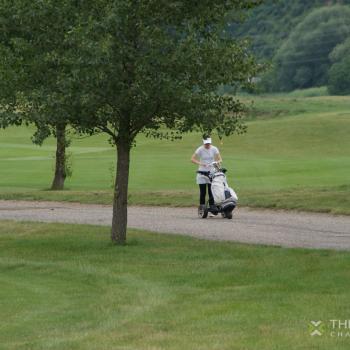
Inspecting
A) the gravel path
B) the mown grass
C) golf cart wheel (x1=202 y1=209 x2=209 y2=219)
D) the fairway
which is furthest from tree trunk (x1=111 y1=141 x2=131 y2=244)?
golf cart wheel (x1=202 y1=209 x2=209 y2=219)

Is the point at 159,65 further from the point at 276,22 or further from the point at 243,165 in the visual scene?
the point at 276,22

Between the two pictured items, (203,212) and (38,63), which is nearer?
(38,63)

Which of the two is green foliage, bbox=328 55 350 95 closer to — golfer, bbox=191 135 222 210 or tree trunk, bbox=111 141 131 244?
golfer, bbox=191 135 222 210

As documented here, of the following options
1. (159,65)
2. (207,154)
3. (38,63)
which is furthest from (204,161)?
(38,63)

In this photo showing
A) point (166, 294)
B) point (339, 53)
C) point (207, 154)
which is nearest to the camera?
point (166, 294)

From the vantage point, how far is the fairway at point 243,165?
91.7 feet

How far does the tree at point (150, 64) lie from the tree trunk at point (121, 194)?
57 centimetres

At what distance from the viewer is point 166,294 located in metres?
12.9

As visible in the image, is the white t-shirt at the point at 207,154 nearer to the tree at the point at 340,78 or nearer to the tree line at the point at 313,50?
the tree at the point at 340,78

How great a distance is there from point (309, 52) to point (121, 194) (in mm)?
141450

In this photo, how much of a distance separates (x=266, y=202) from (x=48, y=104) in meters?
10.1

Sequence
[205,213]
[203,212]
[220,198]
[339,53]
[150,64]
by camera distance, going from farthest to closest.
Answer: [339,53], [203,212], [205,213], [220,198], [150,64]

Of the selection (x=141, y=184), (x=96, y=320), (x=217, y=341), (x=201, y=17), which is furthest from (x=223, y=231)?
(x=141, y=184)

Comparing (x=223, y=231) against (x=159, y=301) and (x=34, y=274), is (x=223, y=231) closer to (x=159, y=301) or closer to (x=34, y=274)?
(x=34, y=274)
